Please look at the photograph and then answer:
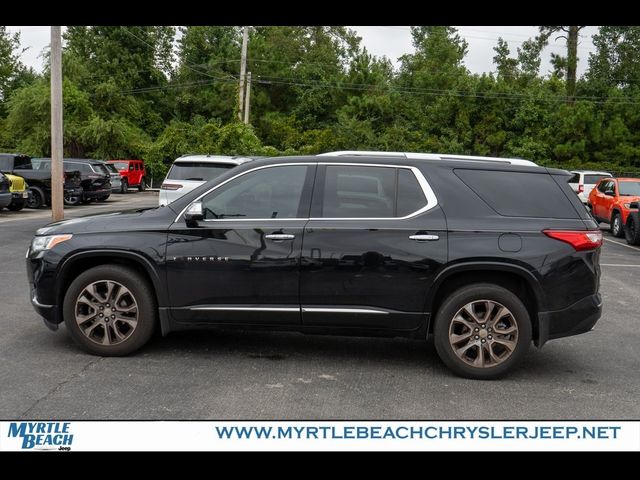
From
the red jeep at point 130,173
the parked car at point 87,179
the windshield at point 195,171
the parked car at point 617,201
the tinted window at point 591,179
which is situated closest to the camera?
the windshield at point 195,171

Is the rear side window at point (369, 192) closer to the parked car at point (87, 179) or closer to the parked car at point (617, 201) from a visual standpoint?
the parked car at point (617, 201)

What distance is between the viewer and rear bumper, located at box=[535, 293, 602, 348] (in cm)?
557

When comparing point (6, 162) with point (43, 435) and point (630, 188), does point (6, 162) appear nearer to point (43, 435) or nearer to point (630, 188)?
point (630, 188)

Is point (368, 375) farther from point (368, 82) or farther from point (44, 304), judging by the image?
point (368, 82)

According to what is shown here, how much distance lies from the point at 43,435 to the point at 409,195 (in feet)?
10.6

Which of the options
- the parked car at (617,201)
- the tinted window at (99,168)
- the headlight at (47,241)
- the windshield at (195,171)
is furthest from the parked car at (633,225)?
the tinted window at (99,168)

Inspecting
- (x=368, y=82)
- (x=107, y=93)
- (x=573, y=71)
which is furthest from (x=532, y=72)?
(x=107, y=93)

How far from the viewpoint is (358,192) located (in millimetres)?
5824

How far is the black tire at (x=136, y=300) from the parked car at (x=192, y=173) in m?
7.46

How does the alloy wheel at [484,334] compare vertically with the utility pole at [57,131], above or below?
below

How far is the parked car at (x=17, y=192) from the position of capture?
21.1 m

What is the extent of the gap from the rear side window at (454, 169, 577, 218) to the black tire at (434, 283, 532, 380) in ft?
2.19

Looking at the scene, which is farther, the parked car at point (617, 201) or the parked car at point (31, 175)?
the parked car at point (31, 175)

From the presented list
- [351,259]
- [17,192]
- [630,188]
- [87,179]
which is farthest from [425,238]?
[87,179]
